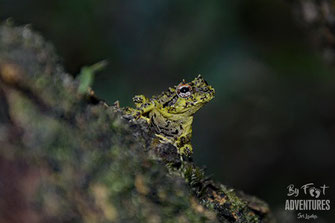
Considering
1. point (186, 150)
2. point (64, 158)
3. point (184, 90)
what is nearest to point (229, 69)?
point (184, 90)

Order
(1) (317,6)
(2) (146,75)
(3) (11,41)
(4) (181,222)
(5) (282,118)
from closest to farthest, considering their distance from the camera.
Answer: (3) (11,41) < (4) (181,222) < (1) (317,6) < (2) (146,75) < (5) (282,118)

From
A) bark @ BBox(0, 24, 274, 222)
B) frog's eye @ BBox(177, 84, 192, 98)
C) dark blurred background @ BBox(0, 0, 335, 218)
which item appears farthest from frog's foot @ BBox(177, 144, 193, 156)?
dark blurred background @ BBox(0, 0, 335, 218)

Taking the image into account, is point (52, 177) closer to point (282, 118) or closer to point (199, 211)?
point (199, 211)

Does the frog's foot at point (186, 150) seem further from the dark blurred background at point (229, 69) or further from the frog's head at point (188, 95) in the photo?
the dark blurred background at point (229, 69)

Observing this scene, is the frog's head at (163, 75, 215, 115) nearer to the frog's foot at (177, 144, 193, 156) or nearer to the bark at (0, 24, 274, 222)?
the frog's foot at (177, 144, 193, 156)

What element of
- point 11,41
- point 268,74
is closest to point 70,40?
point 268,74

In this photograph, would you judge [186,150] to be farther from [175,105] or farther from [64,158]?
[64,158]

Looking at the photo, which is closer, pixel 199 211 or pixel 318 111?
pixel 199 211

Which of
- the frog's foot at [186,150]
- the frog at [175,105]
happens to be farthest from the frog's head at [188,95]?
the frog's foot at [186,150]
